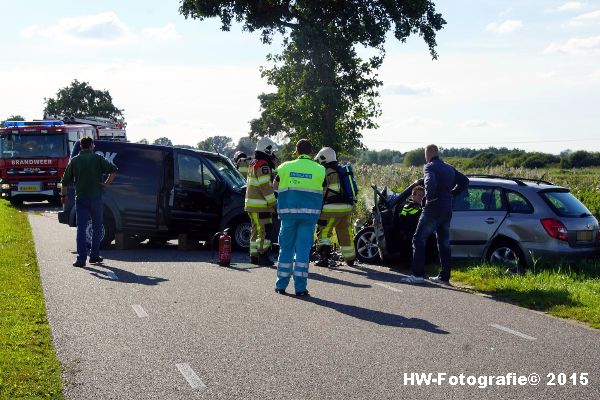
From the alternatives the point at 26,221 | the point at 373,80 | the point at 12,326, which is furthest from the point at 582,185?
the point at 12,326

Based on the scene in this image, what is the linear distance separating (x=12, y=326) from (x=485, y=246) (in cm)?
731

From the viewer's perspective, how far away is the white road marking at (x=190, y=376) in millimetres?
6594

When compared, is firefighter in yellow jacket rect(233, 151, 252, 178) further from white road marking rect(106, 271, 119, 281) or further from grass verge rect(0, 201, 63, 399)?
white road marking rect(106, 271, 119, 281)

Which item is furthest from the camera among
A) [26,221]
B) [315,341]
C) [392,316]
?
[26,221]

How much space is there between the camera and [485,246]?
13.1 metres

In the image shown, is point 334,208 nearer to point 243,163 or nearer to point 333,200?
point 333,200

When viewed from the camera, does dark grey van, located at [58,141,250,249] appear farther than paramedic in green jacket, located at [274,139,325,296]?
Yes

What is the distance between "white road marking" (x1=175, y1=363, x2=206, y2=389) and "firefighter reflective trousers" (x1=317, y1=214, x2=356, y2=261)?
7092mm

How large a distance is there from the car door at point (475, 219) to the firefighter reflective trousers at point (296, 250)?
124 inches

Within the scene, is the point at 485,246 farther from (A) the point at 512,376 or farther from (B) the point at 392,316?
(A) the point at 512,376

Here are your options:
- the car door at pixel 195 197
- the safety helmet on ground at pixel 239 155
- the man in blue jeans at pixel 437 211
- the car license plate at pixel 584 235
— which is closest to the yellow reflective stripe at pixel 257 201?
the man in blue jeans at pixel 437 211

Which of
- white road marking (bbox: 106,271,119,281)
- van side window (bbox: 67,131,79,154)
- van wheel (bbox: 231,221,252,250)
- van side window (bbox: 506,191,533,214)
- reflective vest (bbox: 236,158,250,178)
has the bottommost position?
→ white road marking (bbox: 106,271,119,281)

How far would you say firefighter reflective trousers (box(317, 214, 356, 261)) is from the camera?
14.1m

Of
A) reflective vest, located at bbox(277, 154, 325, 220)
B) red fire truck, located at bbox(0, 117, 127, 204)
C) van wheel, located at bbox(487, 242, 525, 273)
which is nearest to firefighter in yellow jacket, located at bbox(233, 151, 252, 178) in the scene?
van wheel, located at bbox(487, 242, 525, 273)
